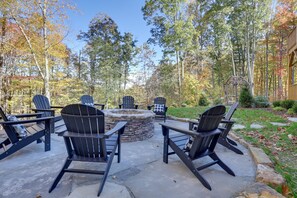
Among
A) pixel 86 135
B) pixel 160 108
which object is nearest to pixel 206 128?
pixel 86 135

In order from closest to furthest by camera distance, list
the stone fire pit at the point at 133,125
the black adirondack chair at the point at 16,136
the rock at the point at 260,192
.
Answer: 1. the rock at the point at 260,192
2. the black adirondack chair at the point at 16,136
3. the stone fire pit at the point at 133,125

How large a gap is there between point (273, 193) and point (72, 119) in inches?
79.0

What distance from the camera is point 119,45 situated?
1245cm

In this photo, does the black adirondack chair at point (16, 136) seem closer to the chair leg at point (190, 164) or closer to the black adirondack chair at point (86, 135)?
→ the black adirondack chair at point (86, 135)

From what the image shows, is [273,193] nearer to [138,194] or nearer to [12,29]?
[138,194]

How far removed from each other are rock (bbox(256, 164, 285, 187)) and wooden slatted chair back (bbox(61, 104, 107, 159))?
167 centimetres

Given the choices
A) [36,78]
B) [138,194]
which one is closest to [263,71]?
[36,78]

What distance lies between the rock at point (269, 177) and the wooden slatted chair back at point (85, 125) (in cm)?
167

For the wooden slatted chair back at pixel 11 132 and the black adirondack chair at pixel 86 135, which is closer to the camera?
the black adirondack chair at pixel 86 135

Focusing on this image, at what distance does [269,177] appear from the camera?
1972 millimetres

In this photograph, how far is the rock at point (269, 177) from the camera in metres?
1.89

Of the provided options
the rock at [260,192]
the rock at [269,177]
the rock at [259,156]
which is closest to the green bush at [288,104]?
the rock at [259,156]

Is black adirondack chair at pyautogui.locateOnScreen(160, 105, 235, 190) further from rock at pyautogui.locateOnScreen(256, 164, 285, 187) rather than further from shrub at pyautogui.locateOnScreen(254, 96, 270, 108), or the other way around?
shrub at pyautogui.locateOnScreen(254, 96, 270, 108)

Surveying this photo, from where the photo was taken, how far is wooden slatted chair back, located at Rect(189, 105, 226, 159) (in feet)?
6.82
